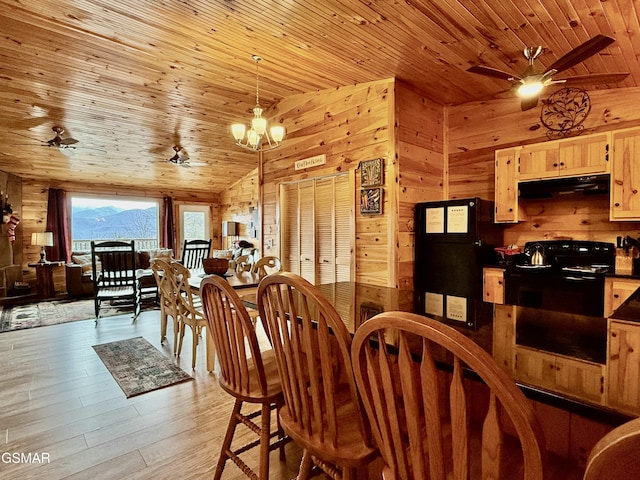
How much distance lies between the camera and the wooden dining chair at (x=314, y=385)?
1025mm

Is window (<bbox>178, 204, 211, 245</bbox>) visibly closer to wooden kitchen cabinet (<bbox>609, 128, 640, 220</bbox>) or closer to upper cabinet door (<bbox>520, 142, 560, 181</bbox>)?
upper cabinet door (<bbox>520, 142, 560, 181</bbox>)

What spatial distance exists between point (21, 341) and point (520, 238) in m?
5.58

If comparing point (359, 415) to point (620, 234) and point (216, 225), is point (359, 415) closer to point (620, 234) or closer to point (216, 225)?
point (620, 234)

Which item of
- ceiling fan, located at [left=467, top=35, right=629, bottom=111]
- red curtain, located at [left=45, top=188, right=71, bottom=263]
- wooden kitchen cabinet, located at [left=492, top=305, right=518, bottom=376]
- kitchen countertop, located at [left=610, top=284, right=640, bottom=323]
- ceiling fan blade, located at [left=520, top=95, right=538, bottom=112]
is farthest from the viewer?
red curtain, located at [left=45, top=188, right=71, bottom=263]

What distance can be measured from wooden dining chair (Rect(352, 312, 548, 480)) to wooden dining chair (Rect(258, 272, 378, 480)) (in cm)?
14

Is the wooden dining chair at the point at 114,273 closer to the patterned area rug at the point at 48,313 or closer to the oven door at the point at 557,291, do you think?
the patterned area rug at the point at 48,313

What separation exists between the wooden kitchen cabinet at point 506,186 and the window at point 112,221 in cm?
774

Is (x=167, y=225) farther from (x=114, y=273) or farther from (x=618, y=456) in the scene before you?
(x=618, y=456)

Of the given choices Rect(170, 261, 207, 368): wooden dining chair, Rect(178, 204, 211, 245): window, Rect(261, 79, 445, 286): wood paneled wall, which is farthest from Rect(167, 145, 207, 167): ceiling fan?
Rect(170, 261, 207, 368): wooden dining chair

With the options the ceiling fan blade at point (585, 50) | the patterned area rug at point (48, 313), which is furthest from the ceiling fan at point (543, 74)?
the patterned area rug at point (48, 313)

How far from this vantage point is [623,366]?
98cm

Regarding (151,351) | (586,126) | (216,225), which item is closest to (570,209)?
(586,126)

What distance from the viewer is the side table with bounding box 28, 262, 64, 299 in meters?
6.29

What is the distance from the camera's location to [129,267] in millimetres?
4891
